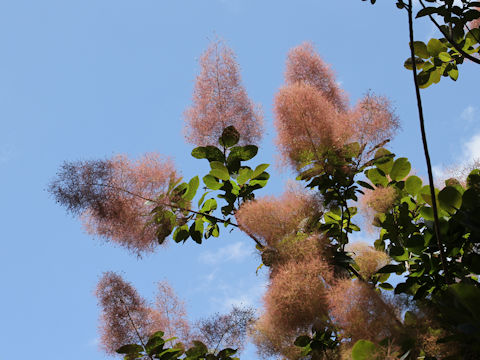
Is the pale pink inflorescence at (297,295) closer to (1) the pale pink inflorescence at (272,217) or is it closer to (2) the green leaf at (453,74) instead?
(1) the pale pink inflorescence at (272,217)

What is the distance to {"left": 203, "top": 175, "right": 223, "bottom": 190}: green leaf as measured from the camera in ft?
6.39

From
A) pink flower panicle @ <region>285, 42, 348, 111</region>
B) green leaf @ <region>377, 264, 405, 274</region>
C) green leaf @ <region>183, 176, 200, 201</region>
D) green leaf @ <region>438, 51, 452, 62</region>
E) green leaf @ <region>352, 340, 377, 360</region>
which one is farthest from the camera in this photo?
pink flower panicle @ <region>285, 42, 348, 111</region>

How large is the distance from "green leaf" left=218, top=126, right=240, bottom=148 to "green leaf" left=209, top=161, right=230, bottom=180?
0.11 meters

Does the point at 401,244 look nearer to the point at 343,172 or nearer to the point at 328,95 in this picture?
the point at 343,172

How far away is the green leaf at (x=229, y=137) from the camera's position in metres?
1.93

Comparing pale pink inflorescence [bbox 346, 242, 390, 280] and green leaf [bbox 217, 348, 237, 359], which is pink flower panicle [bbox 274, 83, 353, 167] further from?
green leaf [bbox 217, 348, 237, 359]

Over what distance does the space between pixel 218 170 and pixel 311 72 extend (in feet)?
2.84

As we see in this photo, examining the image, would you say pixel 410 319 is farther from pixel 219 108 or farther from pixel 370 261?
pixel 219 108

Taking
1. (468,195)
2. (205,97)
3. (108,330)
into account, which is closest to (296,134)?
(205,97)

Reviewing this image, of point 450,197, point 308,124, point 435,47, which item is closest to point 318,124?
point 308,124

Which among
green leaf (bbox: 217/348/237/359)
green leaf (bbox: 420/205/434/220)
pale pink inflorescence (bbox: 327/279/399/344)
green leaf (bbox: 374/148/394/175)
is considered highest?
green leaf (bbox: 374/148/394/175)

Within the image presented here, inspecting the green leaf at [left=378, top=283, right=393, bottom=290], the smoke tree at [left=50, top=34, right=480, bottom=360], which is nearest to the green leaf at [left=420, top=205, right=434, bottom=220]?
the smoke tree at [left=50, top=34, right=480, bottom=360]

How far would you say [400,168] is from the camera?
6.45 ft

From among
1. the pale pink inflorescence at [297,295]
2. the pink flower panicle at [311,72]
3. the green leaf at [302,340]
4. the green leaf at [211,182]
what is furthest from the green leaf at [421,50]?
the green leaf at [302,340]
